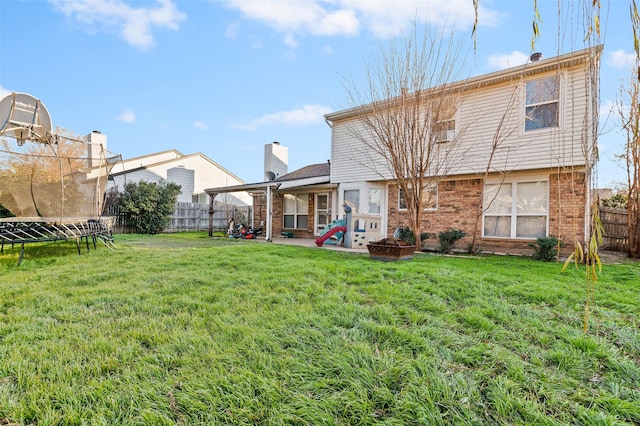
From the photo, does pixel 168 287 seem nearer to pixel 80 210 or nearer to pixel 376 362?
pixel 376 362

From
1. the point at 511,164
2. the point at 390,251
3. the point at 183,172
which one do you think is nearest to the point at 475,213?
the point at 511,164

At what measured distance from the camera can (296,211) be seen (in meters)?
14.9

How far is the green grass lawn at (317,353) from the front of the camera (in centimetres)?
173

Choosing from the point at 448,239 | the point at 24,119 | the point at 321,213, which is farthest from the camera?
the point at 321,213

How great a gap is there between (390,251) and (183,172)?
1743cm

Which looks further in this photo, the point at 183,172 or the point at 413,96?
the point at 183,172

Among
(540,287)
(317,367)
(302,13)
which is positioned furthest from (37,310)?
(302,13)

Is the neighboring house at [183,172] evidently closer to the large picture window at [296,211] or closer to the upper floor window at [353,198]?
the large picture window at [296,211]

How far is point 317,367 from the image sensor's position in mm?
2117

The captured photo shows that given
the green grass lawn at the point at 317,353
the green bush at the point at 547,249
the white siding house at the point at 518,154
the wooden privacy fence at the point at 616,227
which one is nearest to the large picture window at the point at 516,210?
the white siding house at the point at 518,154

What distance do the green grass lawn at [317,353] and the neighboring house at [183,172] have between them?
15610 millimetres

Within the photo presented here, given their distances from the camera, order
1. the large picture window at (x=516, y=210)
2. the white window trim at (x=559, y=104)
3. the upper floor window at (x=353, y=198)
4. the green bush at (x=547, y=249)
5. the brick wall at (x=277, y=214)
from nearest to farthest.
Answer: the green bush at (x=547, y=249)
the white window trim at (x=559, y=104)
the large picture window at (x=516, y=210)
the upper floor window at (x=353, y=198)
the brick wall at (x=277, y=214)

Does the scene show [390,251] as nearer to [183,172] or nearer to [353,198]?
[353,198]

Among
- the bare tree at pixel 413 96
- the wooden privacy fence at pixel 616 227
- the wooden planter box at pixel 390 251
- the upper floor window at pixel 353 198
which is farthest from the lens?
the upper floor window at pixel 353 198
